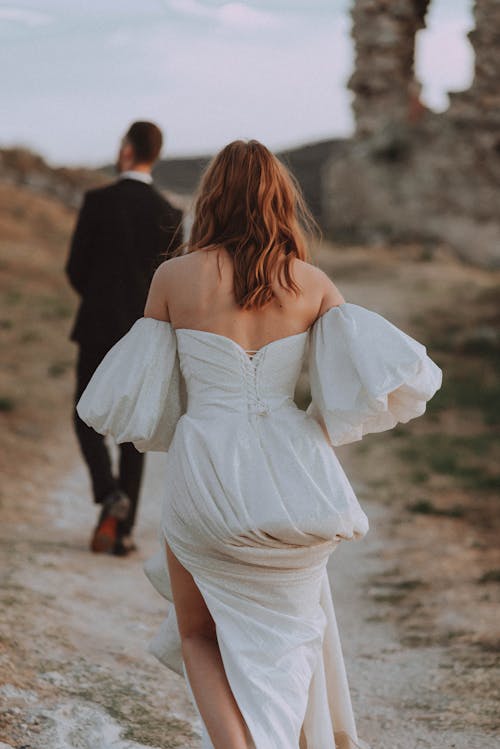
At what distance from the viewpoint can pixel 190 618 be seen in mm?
3025

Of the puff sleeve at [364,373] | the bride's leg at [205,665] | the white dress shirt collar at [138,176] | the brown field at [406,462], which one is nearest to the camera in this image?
the bride's leg at [205,665]

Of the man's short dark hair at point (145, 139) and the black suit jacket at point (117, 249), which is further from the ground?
the man's short dark hair at point (145, 139)

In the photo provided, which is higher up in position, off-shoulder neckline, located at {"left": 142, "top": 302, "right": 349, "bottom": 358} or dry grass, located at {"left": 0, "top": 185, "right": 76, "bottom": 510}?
off-shoulder neckline, located at {"left": 142, "top": 302, "right": 349, "bottom": 358}

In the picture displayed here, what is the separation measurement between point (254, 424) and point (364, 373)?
0.33 m

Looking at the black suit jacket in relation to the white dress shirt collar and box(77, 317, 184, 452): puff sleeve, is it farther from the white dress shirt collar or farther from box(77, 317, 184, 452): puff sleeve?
box(77, 317, 184, 452): puff sleeve

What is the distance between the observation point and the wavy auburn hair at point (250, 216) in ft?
9.78

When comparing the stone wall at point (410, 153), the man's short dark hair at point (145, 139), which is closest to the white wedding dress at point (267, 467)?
the man's short dark hair at point (145, 139)

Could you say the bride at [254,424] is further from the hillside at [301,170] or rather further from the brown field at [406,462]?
the hillside at [301,170]

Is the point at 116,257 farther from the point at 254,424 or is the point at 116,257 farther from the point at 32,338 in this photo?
the point at 32,338

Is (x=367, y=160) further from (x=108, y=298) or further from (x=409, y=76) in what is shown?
(x=108, y=298)

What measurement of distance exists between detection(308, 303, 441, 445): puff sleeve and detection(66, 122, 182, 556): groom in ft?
7.76

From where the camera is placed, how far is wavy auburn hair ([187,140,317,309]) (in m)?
2.98

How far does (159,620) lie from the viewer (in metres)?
4.80

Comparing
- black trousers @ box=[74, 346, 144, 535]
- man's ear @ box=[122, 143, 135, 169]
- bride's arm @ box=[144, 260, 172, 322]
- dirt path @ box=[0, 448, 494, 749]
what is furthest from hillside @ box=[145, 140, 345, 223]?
bride's arm @ box=[144, 260, 172, 322]
